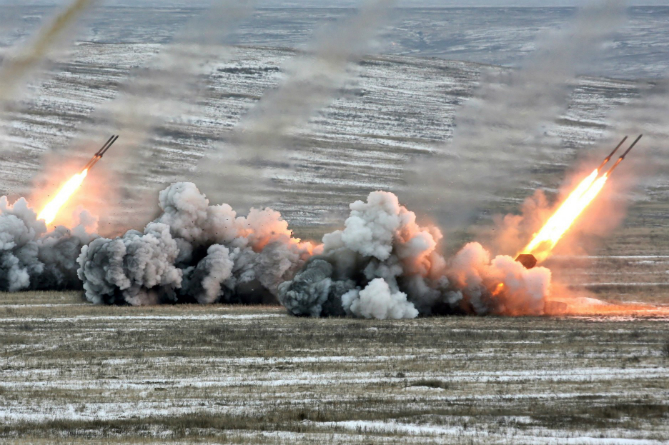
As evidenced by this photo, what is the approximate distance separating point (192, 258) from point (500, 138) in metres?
53.0

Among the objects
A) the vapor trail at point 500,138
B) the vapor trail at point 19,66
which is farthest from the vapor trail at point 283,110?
the vapor trail at point 19,66

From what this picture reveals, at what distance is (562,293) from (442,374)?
81.3 ft

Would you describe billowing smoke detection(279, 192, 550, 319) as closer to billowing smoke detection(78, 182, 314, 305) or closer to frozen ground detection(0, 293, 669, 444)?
frozen ground detection(0, 293, 669, 444)

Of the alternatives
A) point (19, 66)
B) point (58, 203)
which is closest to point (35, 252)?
point (58, 203)

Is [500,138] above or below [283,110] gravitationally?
above

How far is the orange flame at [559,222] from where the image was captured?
180ft

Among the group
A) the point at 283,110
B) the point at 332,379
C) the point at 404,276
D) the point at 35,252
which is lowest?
the point at 283,110

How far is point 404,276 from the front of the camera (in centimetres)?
4838

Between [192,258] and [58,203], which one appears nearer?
[192,258]

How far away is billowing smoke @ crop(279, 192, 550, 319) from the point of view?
47.3 m

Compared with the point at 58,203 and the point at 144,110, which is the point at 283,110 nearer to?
the point at 144,110

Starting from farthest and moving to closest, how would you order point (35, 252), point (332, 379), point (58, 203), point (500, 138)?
point (500, 138) → point (58, 203) → point (35, 252) → point (332, 379)

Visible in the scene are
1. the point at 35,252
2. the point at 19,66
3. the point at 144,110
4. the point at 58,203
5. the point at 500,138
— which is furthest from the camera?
the point at 19,66

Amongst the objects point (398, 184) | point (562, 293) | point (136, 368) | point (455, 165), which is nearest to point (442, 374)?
point (136, 368)
